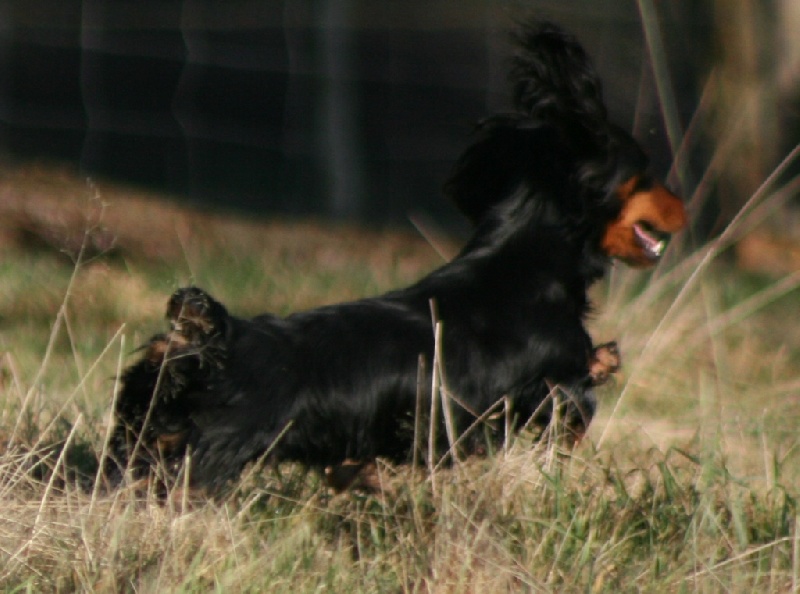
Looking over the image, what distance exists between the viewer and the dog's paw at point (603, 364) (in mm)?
3359

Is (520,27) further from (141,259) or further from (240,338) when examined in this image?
(141,259)

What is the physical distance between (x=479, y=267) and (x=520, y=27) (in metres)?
0.61

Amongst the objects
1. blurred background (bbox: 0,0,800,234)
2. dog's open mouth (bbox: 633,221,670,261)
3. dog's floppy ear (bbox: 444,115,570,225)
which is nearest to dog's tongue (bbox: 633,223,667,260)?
dog's open mouth (bbox: 633,221,670,261)

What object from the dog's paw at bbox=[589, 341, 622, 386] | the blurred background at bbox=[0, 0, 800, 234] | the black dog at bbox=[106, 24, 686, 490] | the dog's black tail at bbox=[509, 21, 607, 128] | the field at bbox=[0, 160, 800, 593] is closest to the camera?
the field at bbox=[0, 160, 800, 593]

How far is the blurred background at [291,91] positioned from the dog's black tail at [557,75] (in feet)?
14.6

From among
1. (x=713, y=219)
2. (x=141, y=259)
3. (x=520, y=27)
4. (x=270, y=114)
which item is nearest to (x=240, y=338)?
(x=520, y=27)

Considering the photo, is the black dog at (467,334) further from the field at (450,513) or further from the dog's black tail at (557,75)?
the field at (450,513)

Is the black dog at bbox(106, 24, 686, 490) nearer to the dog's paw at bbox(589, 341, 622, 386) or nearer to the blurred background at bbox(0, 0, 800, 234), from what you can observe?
the dog's paw at bbox(589, 341, 622, 386)

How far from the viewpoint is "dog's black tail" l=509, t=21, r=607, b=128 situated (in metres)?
3.24

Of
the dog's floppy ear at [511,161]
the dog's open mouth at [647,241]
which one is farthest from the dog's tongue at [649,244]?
the dog's floppy ear at [511,161]

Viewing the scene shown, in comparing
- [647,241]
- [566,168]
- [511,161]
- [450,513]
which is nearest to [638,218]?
[647,241]

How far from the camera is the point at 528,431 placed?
3.26 meters

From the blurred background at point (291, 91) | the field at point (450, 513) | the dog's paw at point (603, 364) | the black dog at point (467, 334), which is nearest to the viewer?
the field at point (450, 513)

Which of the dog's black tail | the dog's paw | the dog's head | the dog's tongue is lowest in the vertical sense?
the dog's paw
